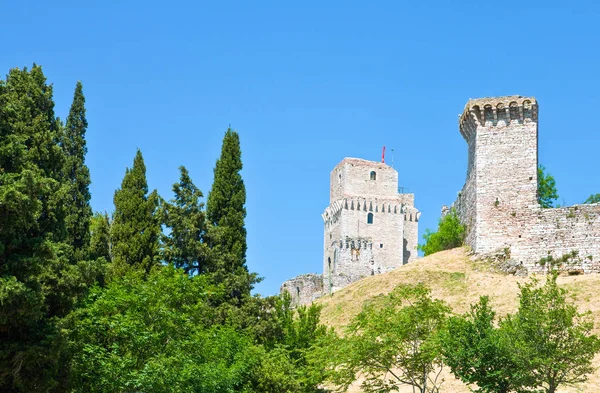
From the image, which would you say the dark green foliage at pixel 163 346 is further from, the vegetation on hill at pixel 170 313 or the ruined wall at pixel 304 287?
A: the ruined wall at pixel 304 287

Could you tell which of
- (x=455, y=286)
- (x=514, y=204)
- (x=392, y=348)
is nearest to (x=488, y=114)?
(x=514, y=204)

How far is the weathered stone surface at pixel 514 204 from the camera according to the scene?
48188mm

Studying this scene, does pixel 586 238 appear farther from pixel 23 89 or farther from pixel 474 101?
pixel 23 89

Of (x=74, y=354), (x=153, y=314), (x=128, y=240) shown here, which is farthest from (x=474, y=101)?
(x=74, y=354)

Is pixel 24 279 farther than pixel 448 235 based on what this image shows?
No

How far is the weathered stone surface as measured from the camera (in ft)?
158

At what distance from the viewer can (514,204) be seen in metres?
50.1

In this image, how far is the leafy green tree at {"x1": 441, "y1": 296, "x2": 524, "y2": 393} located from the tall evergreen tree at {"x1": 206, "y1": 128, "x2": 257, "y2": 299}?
8418 millimetres

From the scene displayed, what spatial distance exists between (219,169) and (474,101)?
21.6 m

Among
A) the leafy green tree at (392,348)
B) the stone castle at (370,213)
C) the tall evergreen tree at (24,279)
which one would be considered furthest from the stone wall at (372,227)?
the tall evergreen tree at (24,279)

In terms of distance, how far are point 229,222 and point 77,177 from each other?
692 centimetres

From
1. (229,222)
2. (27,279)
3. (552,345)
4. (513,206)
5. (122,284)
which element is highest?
(513,206)

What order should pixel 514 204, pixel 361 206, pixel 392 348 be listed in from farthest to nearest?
pixel 361 206, pixel 514 204, pixel 392 348

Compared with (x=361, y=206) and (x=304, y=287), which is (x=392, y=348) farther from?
(x=361, y=206)
